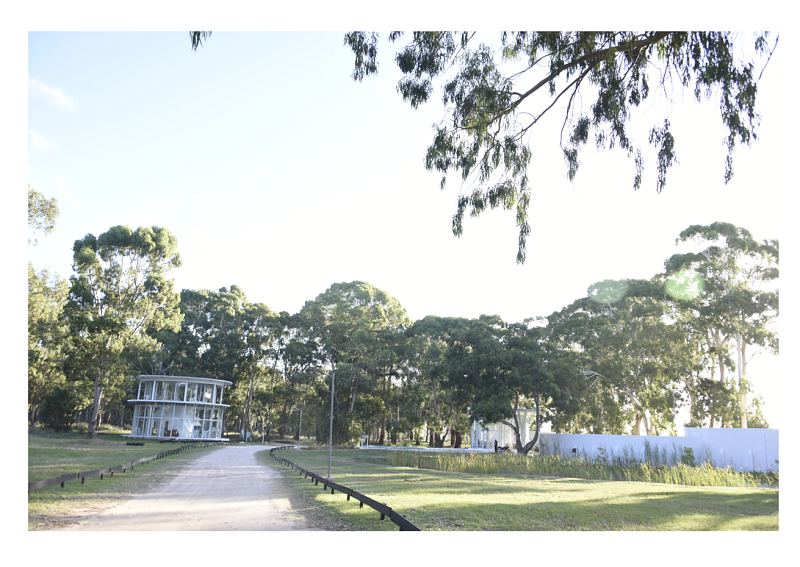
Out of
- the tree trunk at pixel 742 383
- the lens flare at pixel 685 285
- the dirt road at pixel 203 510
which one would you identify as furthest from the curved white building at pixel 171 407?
the tree trunk at pixel 742 383

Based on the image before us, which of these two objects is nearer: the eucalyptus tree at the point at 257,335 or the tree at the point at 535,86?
the tree at the point at 535,86

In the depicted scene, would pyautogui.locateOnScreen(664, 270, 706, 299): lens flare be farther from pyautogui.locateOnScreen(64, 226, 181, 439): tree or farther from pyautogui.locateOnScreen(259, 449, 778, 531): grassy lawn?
pyautogui.locateOnScreen(64, 226, 181, 439): tree

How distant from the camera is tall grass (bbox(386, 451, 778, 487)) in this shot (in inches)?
470

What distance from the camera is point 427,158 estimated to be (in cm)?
707

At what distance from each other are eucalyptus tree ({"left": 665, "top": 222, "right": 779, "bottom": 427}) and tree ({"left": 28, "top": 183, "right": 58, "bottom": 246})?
22735 mm

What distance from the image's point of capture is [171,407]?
33.9m

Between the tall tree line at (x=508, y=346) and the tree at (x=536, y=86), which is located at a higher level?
the tree at (x=536, y=86)

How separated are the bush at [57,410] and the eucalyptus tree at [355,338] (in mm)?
14792

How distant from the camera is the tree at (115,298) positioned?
22344 millimetres

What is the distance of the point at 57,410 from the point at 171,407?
638 centimetres

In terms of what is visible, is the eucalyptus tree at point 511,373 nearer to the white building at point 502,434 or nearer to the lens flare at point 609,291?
the white building at point 502,434

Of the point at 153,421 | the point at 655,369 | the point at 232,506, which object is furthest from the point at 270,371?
the point at 232,506
